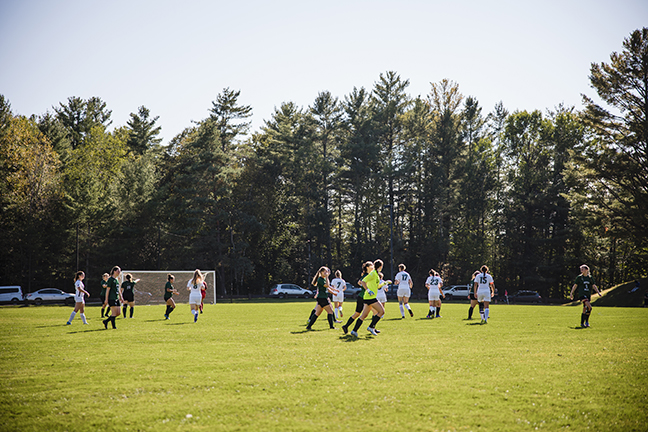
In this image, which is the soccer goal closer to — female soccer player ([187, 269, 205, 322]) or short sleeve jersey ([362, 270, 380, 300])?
female soccer player ([187, 269, 205, 322])

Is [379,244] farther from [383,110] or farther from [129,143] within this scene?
[129,143]

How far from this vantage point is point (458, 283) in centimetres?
5594

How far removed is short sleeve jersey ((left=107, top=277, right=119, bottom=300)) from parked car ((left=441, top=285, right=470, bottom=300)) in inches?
1579

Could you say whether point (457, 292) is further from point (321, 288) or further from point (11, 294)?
point (11, 294)

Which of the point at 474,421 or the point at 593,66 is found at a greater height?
the point at 593,66

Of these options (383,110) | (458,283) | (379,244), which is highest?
(383,110)

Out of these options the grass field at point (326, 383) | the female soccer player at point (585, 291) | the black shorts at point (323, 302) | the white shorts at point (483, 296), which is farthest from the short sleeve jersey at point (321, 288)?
the female soccer player at point (585, 291)

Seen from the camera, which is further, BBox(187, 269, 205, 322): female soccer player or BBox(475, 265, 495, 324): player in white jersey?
BBox(187, 269, 205, 322): female soccer player

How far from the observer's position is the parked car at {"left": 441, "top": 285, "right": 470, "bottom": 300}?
51.6 metres

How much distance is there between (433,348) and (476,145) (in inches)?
1938

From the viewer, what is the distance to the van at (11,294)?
42.4m

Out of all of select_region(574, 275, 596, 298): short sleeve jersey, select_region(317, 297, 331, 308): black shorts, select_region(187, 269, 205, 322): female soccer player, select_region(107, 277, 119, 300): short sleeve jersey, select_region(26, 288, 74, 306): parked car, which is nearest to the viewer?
select_region(317, 297, 331, 308): black shorts

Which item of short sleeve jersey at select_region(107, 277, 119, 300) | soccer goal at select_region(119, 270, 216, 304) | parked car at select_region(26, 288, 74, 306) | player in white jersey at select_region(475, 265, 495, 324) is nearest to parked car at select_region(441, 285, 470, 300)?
soccer goal at select_region(119, 270, 216, 304)

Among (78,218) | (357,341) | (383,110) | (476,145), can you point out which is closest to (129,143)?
(78,218)
